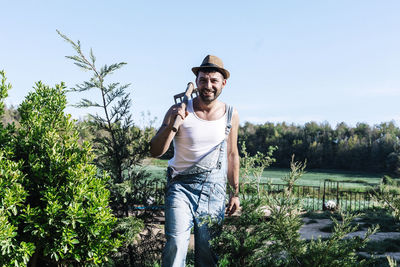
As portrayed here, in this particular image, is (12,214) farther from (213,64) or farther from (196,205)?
(213,64)

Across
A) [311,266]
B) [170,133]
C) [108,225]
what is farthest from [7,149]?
[311,266]

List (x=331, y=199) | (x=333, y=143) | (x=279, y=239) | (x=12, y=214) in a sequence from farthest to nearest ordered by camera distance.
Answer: (x=333, y=143) → (x=331, y=199) → (x=12, y=214) → (x=279, y=239)

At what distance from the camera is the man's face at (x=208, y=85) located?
2.94 m

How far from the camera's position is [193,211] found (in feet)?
9.18

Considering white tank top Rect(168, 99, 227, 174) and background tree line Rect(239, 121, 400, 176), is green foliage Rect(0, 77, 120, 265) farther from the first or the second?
background tree line Rect(239, 121, 400, 176)

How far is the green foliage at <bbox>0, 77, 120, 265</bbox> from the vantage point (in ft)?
9.37

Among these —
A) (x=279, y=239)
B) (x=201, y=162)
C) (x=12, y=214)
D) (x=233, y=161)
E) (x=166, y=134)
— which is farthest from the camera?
(x=233, y=161)

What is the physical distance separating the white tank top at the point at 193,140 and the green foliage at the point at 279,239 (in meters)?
0.55

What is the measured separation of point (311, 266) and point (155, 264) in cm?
175

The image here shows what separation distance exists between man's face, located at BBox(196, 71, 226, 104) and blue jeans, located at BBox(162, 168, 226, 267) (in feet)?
1.95

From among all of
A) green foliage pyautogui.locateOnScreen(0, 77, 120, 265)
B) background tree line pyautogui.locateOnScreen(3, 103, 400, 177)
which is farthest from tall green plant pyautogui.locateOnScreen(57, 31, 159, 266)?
background tree line pyautogui.locateOnScreen(3, 103, 400, 177)

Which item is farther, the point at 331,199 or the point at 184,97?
the point at 331,199

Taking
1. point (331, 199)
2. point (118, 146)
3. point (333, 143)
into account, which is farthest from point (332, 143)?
point (118, 146)

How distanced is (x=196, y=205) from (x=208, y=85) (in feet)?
3.21
